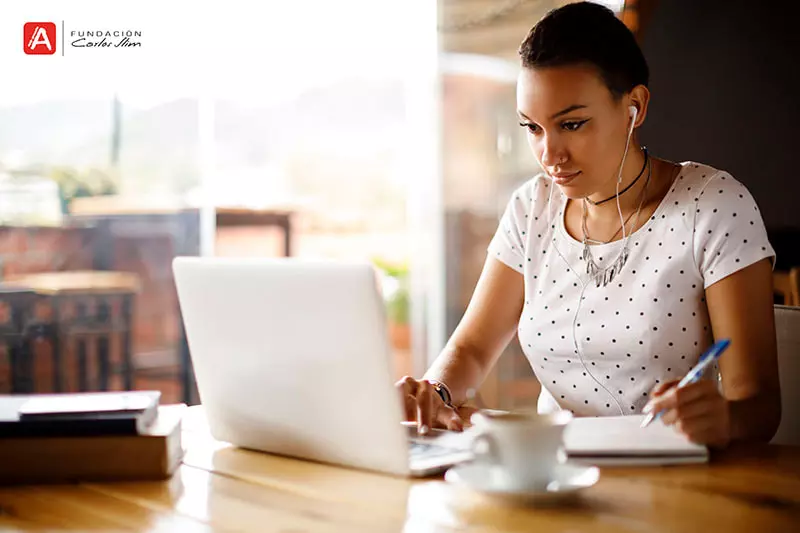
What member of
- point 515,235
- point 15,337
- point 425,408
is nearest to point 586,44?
point 515,235

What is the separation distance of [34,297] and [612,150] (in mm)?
3326

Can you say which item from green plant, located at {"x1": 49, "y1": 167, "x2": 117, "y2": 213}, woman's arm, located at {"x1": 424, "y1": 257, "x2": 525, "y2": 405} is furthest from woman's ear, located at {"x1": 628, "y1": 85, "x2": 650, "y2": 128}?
A: green plant, located at {"x1": 49, "y1": 167, "x2": 117, "y2": 213}

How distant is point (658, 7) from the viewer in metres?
3.89

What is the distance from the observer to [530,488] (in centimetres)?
99

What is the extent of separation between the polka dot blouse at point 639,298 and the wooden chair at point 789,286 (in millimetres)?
511

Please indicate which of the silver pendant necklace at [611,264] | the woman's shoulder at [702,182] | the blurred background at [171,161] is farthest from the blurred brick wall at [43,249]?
the woman's shoulder at [702,182]

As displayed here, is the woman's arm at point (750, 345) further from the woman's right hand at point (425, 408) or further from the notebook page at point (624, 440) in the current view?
the woman's right hand at point (425, 408)

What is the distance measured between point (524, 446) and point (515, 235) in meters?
0.88

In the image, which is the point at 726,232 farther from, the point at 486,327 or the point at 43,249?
the point at 43,249

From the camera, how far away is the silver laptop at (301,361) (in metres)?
1.06

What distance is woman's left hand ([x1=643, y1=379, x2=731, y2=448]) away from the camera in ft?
3.85

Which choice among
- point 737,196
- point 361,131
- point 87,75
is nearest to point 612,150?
point 737,196

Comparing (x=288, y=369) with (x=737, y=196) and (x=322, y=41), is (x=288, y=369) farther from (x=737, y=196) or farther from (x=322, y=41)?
(x=322, y=41)

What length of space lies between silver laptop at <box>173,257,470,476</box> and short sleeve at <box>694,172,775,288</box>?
1.87 feet
